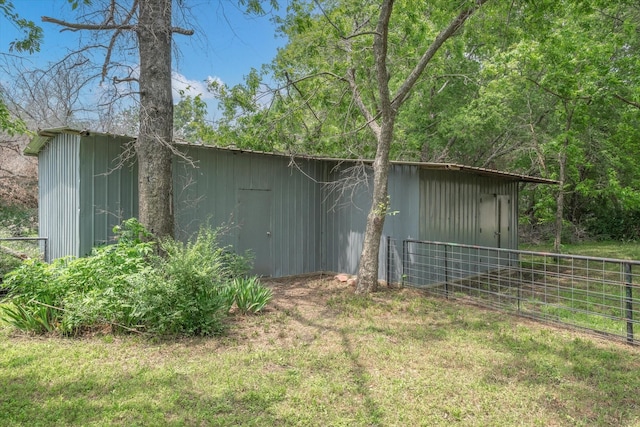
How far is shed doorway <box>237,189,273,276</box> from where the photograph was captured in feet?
26.0

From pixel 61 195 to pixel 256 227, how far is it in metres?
3.41

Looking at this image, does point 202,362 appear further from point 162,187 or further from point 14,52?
point 14,52

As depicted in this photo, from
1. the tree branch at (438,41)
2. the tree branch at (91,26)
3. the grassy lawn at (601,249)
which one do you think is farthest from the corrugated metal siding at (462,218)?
the tree branch at (91,26)

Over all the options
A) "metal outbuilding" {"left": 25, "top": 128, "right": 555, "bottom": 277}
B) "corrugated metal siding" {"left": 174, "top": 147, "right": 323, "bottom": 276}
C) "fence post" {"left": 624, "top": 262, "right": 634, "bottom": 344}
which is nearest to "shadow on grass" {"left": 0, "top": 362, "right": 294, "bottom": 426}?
"metal outbuilding" {"left": 25, "top": 128, "right": 555, "bottom": 277}

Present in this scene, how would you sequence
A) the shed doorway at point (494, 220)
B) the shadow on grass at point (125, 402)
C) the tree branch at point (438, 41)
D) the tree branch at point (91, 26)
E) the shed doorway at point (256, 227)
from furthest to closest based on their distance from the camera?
the shed doorway at point (494, 220) → the shed doorway at point (256, 227) → the tree branch at point (438, 41) → the tree branch at point (91, 26) → the shadow on grass at point (125, 402)

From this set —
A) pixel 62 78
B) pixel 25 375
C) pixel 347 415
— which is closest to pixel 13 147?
pixel 62 78

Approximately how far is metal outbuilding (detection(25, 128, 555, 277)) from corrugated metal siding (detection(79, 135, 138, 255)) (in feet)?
0.05

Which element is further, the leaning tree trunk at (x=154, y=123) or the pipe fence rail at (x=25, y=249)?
the pipe fence rail at (x=25, y=249)

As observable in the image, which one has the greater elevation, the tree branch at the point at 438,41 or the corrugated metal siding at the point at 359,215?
the tree branch at the point at 438,41

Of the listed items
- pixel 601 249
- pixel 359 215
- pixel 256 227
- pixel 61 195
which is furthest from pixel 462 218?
pixel 601 249

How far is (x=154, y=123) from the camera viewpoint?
229 inches

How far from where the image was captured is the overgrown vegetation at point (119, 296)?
14.2ft

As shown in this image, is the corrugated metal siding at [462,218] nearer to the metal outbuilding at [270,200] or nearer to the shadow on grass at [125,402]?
the metal outbuilding at [270,200]

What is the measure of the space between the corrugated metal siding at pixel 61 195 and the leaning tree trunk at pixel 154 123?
48.3 inches
